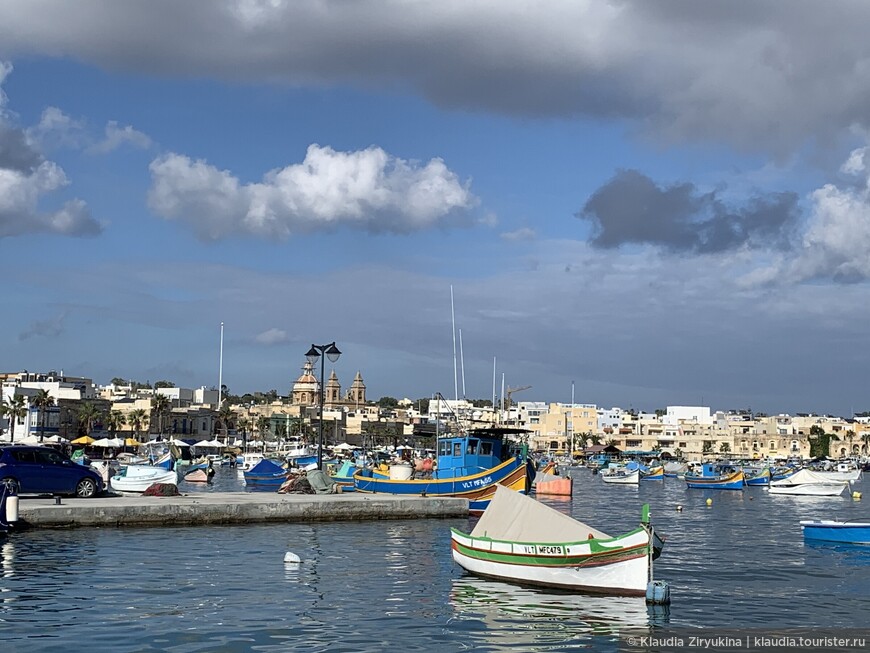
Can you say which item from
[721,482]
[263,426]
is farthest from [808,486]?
[263,426]

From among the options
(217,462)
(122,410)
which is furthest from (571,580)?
(122,410)

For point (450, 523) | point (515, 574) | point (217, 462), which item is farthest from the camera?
point (217, 462)

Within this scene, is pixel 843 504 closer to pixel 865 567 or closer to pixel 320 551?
pixel 865 567

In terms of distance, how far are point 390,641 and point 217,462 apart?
113 meters

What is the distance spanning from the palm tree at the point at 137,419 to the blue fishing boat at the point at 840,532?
5143 inches

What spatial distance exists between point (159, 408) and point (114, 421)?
6577mm

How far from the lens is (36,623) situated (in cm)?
1838

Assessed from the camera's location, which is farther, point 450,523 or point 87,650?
point 450,523

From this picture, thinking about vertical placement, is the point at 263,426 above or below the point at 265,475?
above

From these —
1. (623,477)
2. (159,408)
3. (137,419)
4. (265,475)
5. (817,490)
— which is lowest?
(623,477)

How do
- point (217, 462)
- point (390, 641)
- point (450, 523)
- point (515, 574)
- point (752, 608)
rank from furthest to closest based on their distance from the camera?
point (217, 462) < point (450, 523) < point (515, 574) < point (752, 608) < point (390, 641)

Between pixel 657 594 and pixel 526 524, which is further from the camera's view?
pixel 526 524

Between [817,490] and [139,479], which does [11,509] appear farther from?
[817,490]

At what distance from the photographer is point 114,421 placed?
14962cm
